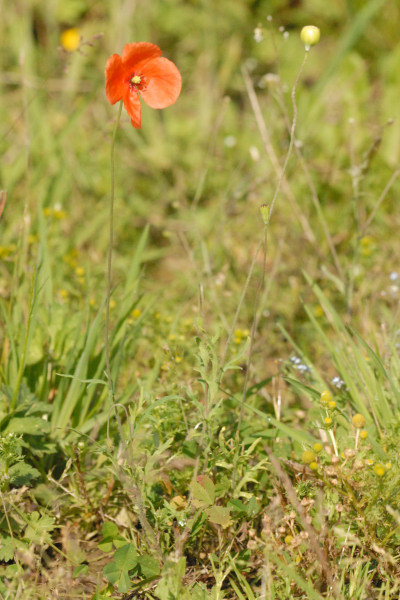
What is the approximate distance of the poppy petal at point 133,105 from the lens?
134cm

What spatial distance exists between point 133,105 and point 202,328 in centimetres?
53

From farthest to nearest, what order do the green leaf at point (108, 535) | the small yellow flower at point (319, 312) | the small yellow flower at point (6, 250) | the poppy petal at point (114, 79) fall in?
1. the small yellow flower at point (319, 312)
2. the small yellow flower at point (6, 250)
3. the green leaf at point (108, 535)
4. the poppy petal at point (114, 79)

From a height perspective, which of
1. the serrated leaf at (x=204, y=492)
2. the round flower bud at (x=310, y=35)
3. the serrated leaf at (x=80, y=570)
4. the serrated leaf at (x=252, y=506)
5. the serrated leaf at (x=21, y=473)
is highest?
the round flower bud at (x=310, y=35)

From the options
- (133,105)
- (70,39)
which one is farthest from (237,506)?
(70,39)

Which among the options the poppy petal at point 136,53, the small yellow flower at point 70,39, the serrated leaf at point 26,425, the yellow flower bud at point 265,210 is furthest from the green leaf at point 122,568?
the small yellow flower at point 70,39

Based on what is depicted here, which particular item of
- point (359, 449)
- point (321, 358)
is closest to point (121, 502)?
point (359, 449)

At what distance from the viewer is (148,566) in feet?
4.90

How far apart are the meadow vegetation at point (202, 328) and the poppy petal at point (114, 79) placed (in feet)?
1.20

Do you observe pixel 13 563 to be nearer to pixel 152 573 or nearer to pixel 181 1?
pixel 152 573

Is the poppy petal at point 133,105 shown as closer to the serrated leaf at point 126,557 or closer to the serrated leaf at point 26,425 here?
the serrated leaf at point 26,425

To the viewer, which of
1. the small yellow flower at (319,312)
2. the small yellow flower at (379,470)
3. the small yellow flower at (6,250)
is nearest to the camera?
the small yellow flower at (379,470)

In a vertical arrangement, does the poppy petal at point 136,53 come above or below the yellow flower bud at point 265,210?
above

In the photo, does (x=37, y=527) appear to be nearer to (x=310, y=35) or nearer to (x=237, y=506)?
(x=237, y=506)

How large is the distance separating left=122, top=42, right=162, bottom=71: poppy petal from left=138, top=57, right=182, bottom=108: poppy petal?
0.06 ft
